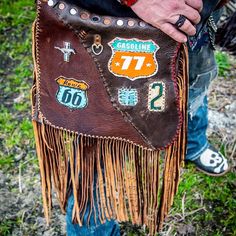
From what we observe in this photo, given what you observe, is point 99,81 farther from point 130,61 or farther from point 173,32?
point 173,32

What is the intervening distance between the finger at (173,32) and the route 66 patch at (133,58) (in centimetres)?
4

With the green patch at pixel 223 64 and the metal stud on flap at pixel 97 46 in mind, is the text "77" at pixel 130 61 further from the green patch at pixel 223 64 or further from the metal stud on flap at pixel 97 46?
the green patch at pixel 223 64

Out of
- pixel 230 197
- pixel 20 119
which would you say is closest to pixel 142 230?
pixel 230 197

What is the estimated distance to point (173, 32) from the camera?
944 mm

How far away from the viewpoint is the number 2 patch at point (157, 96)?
1022mm

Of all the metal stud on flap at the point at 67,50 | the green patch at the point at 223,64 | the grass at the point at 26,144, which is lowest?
the grass at the point at 26,144

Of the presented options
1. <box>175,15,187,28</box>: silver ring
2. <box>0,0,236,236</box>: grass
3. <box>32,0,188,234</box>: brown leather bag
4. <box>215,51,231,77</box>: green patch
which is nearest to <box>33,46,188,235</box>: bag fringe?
<box>32,0,188,234</box>: brown leather bag

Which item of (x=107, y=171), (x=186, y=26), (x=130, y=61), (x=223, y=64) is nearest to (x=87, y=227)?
(x=107, y=171)

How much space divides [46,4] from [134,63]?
8.7 inches

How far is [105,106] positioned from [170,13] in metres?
0.26

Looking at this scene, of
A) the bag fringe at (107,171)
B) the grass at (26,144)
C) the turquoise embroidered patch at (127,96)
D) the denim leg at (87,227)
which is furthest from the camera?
the grass at (26,144)

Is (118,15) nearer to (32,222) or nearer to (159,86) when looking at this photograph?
(159,86)

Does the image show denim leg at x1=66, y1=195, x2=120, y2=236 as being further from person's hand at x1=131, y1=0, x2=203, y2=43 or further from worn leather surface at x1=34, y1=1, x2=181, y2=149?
person's hand at x1=131, y1=0, x2=203, y2=43

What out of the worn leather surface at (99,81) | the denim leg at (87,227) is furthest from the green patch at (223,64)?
the worn leather surface at (99,81)
